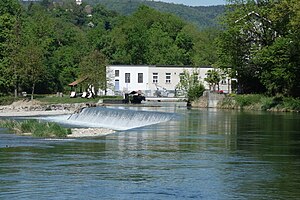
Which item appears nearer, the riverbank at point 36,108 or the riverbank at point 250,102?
the riverbank at point 250,102

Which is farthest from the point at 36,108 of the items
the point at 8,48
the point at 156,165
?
the point at 156,165

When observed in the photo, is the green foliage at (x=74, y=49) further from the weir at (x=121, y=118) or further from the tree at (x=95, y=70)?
the weir at (x=121, y=118)

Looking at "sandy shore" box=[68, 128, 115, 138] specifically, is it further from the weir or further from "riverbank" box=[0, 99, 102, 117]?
"riverbank" box=[0, 99, 102, 117]

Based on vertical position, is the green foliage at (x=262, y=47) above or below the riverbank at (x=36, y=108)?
above

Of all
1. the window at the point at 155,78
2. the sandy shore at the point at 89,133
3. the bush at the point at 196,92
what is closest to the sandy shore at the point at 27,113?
the bush at the point at 196,92

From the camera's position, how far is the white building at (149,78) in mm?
94562

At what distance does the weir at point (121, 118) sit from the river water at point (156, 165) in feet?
22.5

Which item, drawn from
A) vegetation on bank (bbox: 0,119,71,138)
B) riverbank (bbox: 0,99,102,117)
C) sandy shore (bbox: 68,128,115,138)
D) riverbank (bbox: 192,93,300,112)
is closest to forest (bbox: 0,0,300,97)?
riverbank (bbox: 192,93,300,112)

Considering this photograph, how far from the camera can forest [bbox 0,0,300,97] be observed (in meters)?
65.2

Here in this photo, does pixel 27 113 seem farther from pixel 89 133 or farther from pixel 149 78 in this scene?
pixel 149 78

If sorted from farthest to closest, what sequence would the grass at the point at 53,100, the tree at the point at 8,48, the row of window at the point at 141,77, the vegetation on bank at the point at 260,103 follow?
the row of window at the point at 141,77 → the tree at the point at 8,48 → the grass at the point at 53,100 → the vegetation on bank at the point at 260,103

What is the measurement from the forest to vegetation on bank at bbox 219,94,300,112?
5.40ft

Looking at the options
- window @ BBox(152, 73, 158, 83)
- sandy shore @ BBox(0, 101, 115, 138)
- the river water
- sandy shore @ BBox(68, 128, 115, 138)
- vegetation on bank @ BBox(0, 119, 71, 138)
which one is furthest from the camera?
window @ BBox(152, 73, 158, 83)

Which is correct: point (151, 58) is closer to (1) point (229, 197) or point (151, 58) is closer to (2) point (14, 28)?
(2) point (14, 28)
